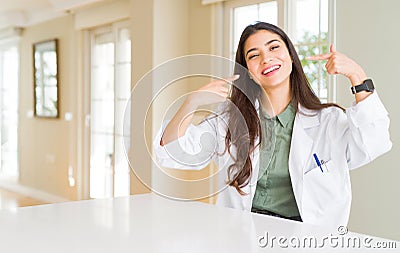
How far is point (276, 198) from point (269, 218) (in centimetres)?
26

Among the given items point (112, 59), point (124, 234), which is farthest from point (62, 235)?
point (112, 59)

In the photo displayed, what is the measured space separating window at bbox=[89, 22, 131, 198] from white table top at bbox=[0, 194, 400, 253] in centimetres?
341

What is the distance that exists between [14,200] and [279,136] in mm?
5312

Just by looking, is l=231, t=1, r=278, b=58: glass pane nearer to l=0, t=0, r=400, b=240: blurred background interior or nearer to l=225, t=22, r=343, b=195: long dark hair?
l=0, t=0, r=400, b=240: blurred background interior

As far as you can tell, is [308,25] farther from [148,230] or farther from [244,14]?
[148,230]

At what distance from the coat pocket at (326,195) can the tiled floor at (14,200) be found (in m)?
4.92

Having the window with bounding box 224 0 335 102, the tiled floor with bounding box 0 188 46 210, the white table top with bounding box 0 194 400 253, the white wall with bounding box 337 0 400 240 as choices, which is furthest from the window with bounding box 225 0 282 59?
the tiled floor with bounding box 0 188 46 210

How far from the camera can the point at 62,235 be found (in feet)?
3.34

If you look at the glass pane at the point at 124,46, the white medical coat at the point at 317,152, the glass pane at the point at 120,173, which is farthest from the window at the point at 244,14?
the white medical coat at the point at 317,152

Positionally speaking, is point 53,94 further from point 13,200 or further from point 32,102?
point 13,200

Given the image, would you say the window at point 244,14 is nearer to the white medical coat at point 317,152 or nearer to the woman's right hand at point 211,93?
the white medical coat at point 317,152

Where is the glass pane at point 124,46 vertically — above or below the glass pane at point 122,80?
above

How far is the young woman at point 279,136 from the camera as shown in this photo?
135cm

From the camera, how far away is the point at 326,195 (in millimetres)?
1407
